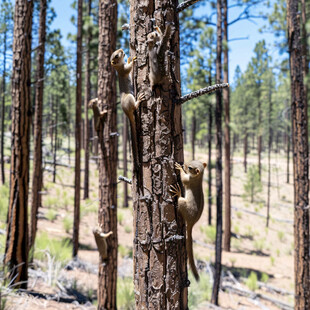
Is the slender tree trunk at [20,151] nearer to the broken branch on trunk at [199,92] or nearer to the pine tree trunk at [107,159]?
the pine tree trunk at [107,159]

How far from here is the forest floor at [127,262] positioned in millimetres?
5820

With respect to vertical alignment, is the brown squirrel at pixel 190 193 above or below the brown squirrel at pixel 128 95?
below

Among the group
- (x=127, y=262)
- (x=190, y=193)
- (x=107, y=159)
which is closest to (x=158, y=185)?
(x=190, y=193)

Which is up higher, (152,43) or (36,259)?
(152,43)

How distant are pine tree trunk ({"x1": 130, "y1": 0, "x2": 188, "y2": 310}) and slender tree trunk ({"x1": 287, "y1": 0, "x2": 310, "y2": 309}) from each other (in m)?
4.89

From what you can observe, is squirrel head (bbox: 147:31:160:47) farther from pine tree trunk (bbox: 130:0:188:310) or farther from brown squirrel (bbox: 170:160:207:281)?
brown squirrel (bbox: 170:160:207:281)

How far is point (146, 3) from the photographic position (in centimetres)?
185

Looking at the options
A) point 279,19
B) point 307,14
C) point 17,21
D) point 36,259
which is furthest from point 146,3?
point 279,19

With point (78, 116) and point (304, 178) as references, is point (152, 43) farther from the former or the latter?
point (78, 116)

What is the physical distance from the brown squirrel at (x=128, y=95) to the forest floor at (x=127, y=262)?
10.2 ft

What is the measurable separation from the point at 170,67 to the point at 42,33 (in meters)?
9.08

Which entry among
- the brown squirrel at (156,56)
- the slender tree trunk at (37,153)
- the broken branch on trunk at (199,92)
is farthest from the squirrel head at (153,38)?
the slender tree trunk at (37,153)

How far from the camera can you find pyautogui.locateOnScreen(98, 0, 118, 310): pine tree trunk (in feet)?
16.3

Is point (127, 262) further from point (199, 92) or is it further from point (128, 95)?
point (199, 92)
